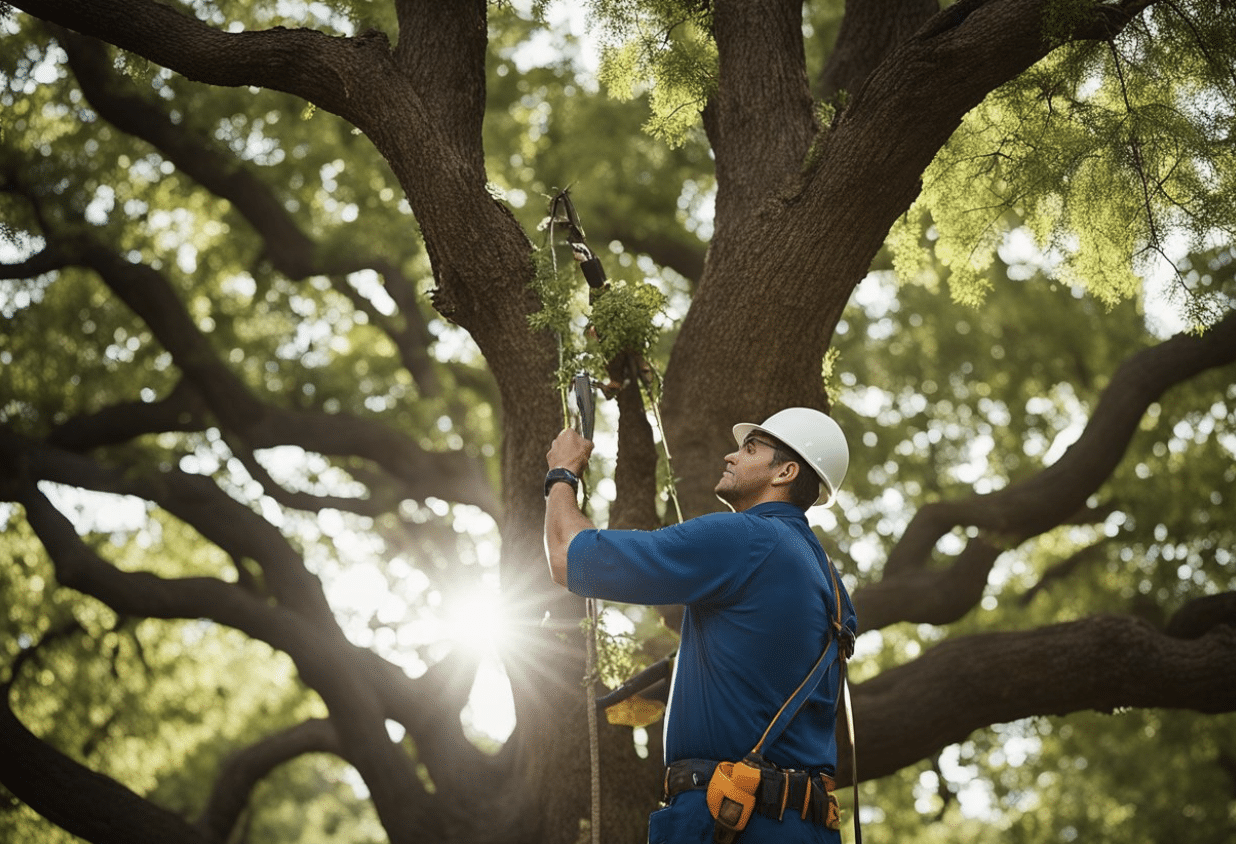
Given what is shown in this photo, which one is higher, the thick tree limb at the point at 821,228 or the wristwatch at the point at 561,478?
the thick tree limb at the point at 821,228

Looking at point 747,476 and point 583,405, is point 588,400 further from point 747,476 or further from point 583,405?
point 747,476

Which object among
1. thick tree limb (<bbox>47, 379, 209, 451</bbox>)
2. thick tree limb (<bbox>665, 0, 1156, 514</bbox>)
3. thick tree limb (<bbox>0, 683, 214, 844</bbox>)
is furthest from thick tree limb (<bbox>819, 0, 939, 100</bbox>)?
thick tree limb (<bbox>47, 379, 209, 451</bbox>)

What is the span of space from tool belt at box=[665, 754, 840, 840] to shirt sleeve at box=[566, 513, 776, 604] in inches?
20.7

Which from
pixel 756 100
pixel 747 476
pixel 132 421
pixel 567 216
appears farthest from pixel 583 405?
pixel 132 421

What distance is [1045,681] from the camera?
23.6 feet

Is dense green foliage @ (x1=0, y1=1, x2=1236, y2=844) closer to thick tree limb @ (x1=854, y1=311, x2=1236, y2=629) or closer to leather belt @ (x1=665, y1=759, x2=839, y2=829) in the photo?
thick tree limb @ (x1=854, y1=311, x2=1236, y2=629)

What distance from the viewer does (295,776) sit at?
25.0 metres

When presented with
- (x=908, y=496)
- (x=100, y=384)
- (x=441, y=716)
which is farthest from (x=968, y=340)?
(x=100, y=384)

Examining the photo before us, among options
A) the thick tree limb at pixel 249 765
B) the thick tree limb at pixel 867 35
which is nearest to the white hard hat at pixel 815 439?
the thick tree limb at pixel 867 35

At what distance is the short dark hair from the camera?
3967 millimetres

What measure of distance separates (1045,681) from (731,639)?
4602 mm

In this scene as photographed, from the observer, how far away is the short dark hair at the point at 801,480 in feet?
13.0

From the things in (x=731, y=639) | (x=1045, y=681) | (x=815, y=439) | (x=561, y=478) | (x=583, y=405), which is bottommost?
(x=731, y=639)

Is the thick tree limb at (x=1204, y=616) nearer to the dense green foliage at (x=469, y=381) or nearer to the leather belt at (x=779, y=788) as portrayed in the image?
the dense green foliage at (x=469, y=381)
